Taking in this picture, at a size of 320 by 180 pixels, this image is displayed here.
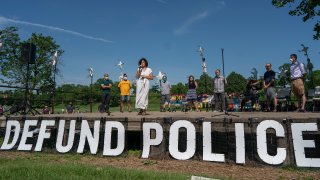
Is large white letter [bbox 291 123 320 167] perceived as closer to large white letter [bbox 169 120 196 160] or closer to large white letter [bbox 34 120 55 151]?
large white letter [bbox 169 120 196 160]

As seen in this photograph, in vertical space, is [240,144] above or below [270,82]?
below

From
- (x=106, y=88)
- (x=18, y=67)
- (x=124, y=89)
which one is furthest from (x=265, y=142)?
(x=18, y=67)

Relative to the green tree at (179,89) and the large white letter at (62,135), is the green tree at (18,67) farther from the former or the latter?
the green tree at (179,89)

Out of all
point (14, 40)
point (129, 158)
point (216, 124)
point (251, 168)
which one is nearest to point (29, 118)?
point (129, 158)

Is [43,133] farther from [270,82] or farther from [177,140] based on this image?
[270,82]

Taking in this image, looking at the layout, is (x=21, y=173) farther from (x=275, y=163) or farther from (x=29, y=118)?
(x=275, y=163)

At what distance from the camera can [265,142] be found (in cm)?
738

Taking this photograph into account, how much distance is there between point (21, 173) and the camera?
5781mm

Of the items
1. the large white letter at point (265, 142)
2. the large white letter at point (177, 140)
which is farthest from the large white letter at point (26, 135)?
the large white letter at point (265, 142)

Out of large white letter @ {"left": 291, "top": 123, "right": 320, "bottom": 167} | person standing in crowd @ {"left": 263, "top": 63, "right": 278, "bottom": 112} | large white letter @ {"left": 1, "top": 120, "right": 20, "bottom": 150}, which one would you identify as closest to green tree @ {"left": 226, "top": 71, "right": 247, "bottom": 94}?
person standing in crowd @ {"left": 263, "top": 63, "right": 278, "bottom": 112}

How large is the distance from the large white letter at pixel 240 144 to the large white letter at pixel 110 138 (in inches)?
115

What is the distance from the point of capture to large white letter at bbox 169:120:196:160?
797cm

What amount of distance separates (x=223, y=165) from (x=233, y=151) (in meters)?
0.51

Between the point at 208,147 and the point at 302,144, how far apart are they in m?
2.06
